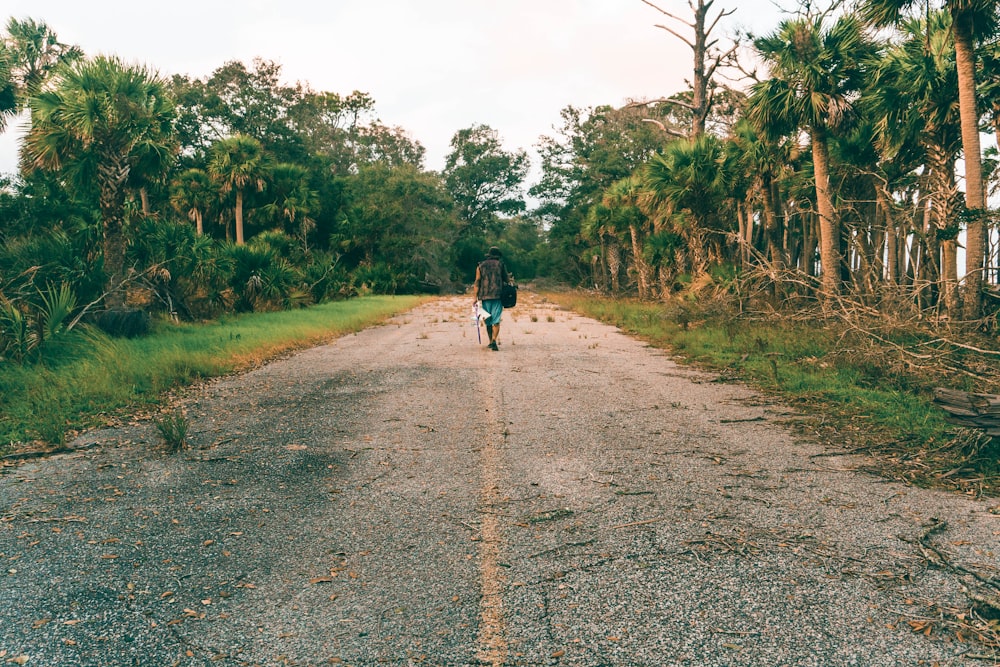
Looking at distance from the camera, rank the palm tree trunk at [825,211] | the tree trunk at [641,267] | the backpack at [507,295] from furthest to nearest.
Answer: the tree trunk at [641,267] → the palm tree trunk at [825,211] → the backpack at [507,295]

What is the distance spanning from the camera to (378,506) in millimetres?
4668

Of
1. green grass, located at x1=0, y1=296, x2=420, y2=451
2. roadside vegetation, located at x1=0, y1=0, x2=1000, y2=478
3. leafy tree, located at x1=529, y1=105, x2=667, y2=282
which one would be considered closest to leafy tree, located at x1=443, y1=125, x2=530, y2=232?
leafy tree, located at x1=529, y1=105, x2=667, y2=282

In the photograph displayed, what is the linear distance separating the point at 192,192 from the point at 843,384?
113ft

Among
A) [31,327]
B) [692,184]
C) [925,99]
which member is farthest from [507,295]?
[692,184]

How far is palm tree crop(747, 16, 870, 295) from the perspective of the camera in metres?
18.5

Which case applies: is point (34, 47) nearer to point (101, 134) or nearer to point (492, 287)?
point (101, 134)

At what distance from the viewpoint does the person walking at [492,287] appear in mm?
13797

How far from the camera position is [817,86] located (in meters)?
18.6

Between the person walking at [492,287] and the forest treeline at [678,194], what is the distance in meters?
4.95

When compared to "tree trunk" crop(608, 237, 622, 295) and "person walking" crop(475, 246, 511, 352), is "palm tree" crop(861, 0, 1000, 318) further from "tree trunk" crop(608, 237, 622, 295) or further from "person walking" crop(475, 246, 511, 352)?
"tree trunk" crop(608, 237, 622, 295)

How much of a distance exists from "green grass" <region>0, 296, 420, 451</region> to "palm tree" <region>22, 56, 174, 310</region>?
3.00 metres

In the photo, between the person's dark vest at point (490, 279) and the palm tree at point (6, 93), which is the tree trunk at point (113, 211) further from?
the person's dark vest at point (490, 279)

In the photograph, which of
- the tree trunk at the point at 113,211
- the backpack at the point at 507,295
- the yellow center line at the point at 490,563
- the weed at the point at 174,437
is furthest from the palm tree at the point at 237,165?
the yellow center line at the point at 490,563

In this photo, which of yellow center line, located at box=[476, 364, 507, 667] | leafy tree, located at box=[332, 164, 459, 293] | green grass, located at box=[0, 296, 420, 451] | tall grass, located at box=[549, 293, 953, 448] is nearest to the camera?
yellow center line, located at box=[476, 364, 507, 667]
